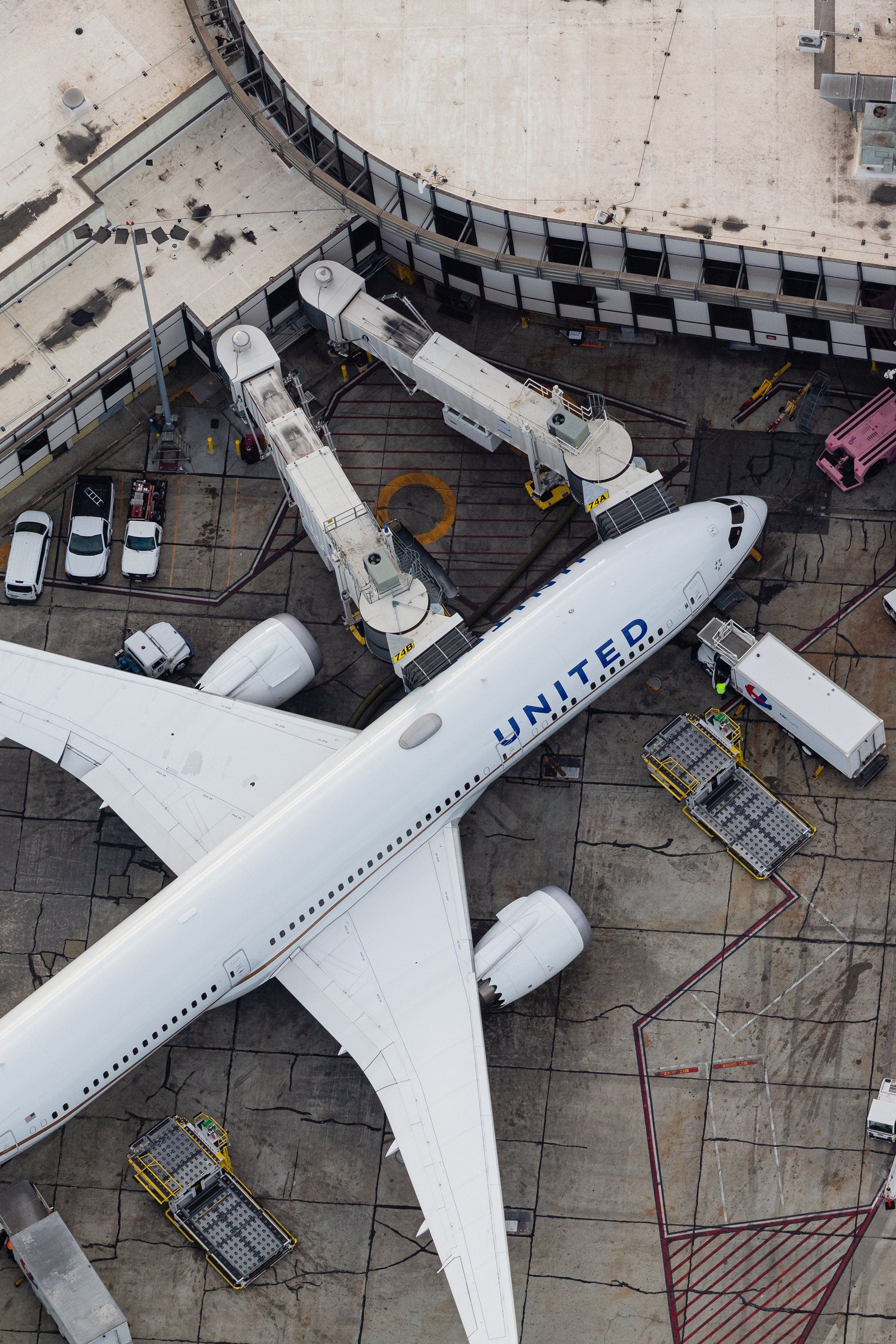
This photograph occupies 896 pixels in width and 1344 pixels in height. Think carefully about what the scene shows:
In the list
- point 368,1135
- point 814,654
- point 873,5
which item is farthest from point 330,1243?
point 873,5

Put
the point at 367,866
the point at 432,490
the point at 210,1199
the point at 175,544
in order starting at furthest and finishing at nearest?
the point at 432,490 → the point at 175,544 → the point at 210,1199 → the point at 367,866

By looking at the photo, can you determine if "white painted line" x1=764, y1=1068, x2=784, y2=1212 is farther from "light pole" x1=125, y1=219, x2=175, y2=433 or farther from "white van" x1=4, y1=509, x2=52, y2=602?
"light pole" x1=125, y1=219, x2=175, y2=433

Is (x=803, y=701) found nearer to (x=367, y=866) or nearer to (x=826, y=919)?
(x=826, y=919)

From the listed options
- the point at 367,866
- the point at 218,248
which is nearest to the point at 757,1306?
the point at 367,866

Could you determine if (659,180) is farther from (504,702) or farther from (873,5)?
(504,702)

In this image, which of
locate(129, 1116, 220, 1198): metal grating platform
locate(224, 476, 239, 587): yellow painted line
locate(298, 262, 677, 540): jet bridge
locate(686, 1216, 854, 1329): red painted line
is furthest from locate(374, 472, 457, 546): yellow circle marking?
locate(686, 1216, 854, 1329): red painted line

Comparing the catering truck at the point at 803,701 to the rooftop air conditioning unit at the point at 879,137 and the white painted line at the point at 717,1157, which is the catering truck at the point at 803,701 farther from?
the rooftop air conditioning unit at the point at 879,137

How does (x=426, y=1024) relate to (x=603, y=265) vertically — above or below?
below
